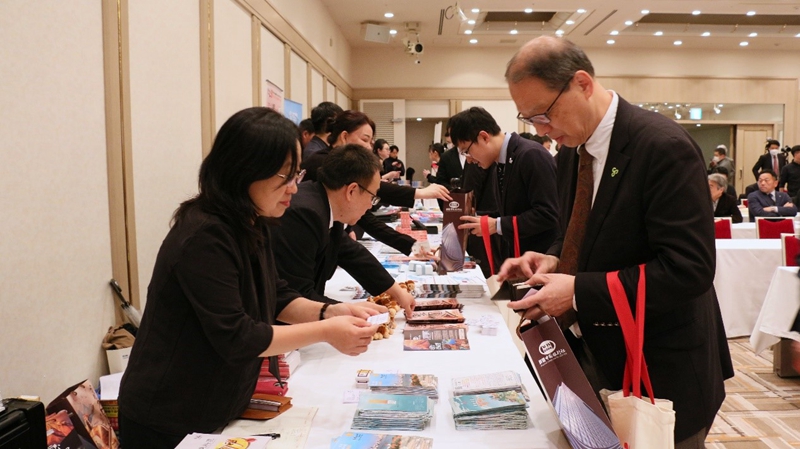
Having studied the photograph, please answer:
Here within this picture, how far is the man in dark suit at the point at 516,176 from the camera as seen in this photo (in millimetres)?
3168

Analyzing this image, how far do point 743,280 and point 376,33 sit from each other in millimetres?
7311

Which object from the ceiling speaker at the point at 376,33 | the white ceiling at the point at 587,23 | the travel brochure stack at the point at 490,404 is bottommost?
the travel brochure stack at the point at 490,404

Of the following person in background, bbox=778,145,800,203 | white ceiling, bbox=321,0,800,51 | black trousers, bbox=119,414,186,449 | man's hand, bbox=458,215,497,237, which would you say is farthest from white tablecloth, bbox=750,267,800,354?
person in background, bbox=778,145,800,203

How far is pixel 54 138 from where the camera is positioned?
225 centimetres

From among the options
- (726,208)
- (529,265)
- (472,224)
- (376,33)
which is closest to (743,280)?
(726,208)

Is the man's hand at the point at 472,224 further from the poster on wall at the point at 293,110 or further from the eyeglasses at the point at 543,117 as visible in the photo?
the poster on wall at the point at 293,110

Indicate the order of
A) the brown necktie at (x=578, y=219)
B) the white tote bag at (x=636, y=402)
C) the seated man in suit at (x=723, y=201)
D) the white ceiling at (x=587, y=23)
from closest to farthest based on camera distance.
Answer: the white tote bag at (x=636, y=402) < the brown necktie at (x=578, y=219) < the seated man in suit at (x=723, y=201) < the white ceiling at (x=587, y=23)

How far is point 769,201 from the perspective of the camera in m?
8.00

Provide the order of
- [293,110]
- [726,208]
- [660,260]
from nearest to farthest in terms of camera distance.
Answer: [660,260] → [293,110] → [726,208]

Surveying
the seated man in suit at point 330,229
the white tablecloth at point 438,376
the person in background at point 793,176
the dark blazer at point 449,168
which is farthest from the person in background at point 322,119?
the person in background at point 793,176

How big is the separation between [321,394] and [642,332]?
0.89 meters

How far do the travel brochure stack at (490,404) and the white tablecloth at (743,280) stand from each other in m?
4.11

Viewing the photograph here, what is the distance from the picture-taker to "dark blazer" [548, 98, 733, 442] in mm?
1285

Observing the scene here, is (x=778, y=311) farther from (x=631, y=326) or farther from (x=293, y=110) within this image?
(x=293, y=110)
